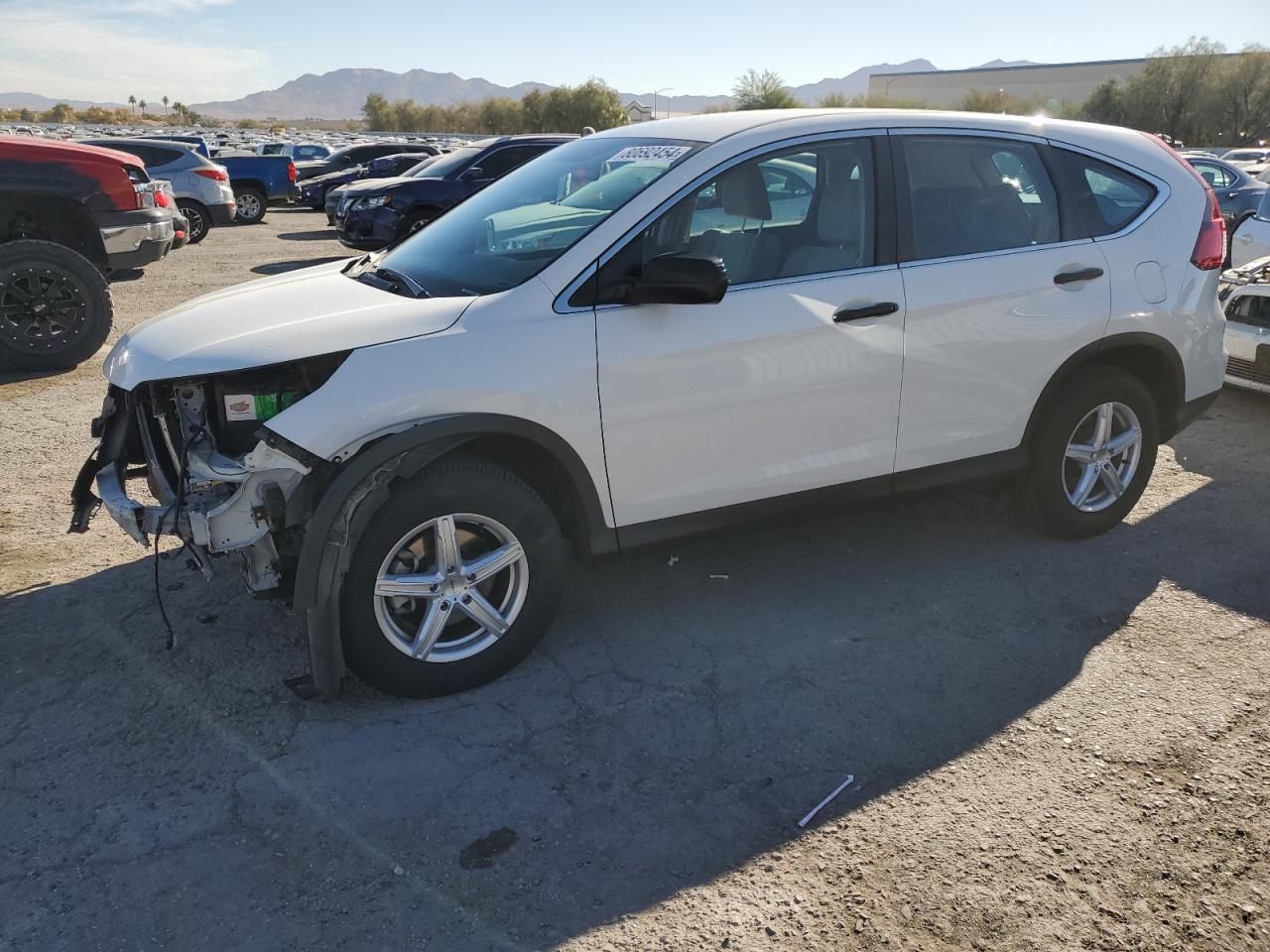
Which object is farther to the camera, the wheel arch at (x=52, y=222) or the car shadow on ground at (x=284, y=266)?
the car shadow on ground at (x=284, y=266)

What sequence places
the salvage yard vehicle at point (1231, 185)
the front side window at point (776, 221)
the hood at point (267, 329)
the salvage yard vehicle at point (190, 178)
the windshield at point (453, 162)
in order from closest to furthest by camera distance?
the hood at point (267, 329)
the front side window at point (776, 221)
the windshield at point (453, 162)
the salvage yard vehicle at point (1231, 185)
the salvage yard vehicle at point (190, 178)

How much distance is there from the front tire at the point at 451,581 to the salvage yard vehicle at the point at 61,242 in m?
5.69

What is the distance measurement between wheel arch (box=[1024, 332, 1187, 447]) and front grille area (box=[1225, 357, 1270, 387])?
2.44m

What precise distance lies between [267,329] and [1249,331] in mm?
6490

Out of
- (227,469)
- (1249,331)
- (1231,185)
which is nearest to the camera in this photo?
(227,469)

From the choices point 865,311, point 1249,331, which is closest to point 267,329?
point 865,311

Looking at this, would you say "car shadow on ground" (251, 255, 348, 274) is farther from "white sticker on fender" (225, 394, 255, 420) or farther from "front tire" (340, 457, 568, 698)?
"front tire" (340, 457, 568, 698)

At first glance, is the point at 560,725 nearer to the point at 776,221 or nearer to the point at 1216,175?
the point at 776,221

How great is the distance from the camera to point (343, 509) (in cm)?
324

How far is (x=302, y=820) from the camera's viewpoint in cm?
295

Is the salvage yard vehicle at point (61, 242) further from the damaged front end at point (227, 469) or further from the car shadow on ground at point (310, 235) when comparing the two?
the car shadow on ground at point (310, 235)

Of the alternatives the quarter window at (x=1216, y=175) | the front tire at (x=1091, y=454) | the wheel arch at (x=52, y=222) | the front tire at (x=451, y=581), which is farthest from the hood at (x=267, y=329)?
the quarter window at (x=1216, y=175)

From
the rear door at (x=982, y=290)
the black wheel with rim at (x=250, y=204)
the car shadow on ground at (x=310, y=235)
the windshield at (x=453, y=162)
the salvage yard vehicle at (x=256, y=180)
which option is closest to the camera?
the rear door at (x=982, y=290)

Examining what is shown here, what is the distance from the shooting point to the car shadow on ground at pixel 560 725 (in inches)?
107
